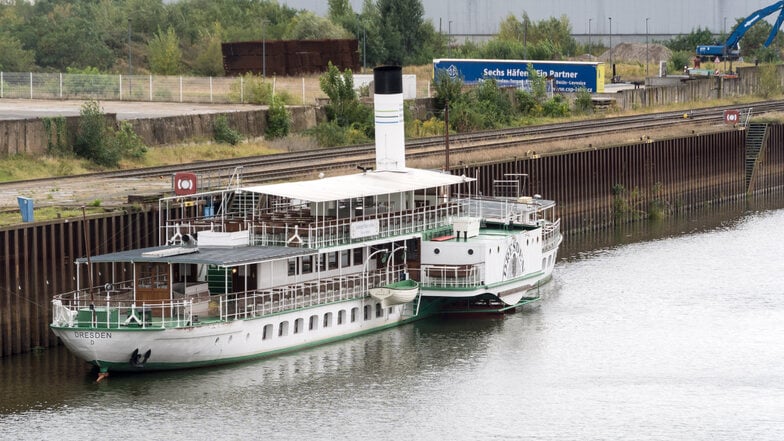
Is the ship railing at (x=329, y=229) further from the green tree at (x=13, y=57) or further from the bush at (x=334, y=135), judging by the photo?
the green tree at (x=13, y=57)

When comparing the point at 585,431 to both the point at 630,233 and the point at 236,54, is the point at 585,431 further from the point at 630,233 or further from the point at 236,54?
the point at 236,54

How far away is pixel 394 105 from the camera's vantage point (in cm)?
6406

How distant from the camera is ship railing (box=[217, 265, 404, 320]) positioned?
52.1m

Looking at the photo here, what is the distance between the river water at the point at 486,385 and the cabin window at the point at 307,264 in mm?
2860

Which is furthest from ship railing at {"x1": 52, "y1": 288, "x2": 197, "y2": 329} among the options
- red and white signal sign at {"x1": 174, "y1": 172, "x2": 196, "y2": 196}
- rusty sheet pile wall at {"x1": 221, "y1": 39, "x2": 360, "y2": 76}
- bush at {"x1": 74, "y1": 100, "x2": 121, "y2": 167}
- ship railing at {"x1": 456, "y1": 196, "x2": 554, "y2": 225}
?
rusty sheet pile wall at {"x1": 221, "y1": 39, "x2": 360, "y2": 76}

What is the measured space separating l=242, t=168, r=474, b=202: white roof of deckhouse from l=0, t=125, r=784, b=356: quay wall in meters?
6.18

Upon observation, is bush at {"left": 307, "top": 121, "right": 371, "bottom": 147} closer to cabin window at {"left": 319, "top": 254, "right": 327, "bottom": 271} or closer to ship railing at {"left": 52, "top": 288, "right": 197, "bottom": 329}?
cabin window at {"left": 319, "top": 254, "right": 327, "bottom": 271}

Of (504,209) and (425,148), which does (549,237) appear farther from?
(425,148)

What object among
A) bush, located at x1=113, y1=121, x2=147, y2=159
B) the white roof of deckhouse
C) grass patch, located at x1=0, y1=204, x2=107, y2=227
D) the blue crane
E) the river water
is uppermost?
the blue crane

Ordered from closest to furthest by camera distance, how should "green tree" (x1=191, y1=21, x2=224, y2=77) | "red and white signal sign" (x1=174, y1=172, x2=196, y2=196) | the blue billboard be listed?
"red and white signal sign" (x1=174, y1=172, x2=196, y2=196) → the blue billboard → "green tree" (x1=191, y1=21, x2=224, y2=77)

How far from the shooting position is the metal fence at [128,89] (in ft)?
352

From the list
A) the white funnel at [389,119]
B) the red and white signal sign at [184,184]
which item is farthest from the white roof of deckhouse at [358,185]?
the red and white signal sign at [184,184]

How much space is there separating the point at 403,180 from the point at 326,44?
219 ft

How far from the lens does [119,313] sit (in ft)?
163
